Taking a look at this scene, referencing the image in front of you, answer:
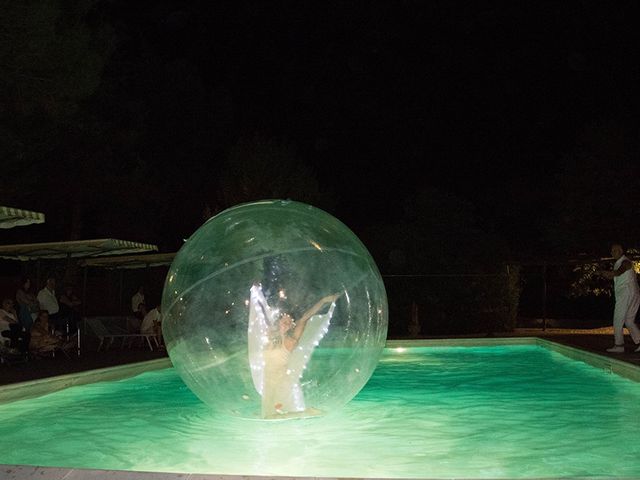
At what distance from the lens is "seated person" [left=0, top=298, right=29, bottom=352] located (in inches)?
476

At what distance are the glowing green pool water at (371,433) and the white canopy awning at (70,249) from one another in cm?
397

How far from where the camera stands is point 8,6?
16.8 meters

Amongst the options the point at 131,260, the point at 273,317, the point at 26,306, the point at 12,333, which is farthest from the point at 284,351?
the point at 131,260

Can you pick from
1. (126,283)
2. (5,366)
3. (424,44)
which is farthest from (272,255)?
(424,44)

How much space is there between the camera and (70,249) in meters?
15.3

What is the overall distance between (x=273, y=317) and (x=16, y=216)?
668cm

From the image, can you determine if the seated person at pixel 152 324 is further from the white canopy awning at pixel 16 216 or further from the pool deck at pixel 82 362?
the white canopy awning at pixel 16 216

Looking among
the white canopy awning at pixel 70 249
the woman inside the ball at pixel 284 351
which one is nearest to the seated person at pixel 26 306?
the white canopy awning at pixel 70 249

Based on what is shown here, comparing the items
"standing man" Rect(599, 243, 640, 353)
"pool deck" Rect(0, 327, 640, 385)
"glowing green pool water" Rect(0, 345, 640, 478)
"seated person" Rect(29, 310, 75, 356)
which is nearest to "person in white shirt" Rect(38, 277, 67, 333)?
"pool deck" Rect(0, 327, 640, 385)

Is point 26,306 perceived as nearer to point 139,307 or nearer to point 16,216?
point 16,216

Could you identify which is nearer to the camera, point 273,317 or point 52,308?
point 273,317

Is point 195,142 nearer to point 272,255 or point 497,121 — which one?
point 497,121

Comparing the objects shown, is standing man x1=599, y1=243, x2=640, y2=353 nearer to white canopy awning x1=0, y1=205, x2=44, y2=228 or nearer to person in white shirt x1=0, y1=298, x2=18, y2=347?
white canopy awning x1=0, y1=205, x2=44, y2=228

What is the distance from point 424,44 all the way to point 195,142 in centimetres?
1672
